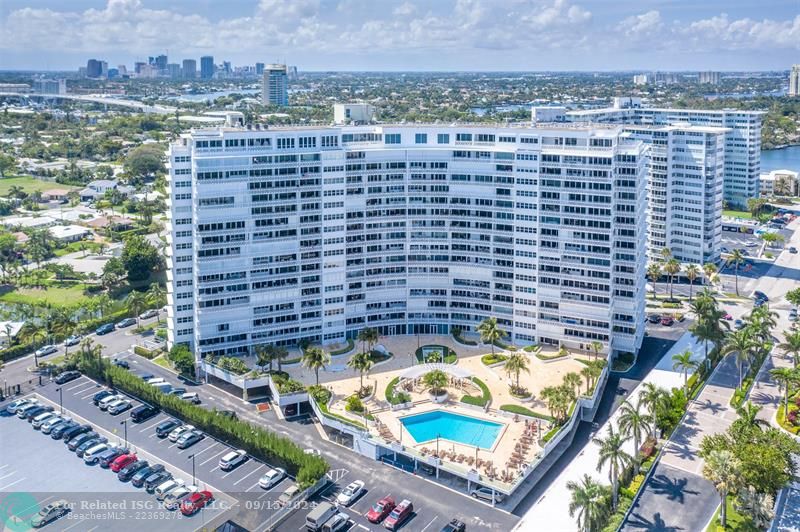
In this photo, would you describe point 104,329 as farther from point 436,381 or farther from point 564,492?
point 564,492

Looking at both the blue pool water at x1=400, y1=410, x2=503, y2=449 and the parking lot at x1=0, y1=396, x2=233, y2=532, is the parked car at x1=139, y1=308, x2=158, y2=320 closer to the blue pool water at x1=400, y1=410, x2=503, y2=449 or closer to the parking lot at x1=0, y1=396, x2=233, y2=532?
the parking lot at x1=0, y1=396, x2=233, y2=532

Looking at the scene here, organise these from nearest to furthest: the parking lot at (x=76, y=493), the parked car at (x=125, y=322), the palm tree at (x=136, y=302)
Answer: the parking lot at (x=76, y=493)
the palm tree at (x=136, y=302)
the parked car at (x=125, y=322)

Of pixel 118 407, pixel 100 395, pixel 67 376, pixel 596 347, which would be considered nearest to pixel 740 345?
pixel 596 347

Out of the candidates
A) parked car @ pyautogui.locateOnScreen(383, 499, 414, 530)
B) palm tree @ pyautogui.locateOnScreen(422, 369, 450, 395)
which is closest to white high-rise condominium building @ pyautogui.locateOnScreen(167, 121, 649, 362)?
palm tree @ pyautogui.locateOnScreen(422, 369, 450, 395)

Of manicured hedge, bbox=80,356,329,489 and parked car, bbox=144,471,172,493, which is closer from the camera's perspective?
parked car, bbox=144,471,172,493

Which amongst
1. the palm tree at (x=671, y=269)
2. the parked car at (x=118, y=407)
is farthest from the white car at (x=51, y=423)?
the palm tree at (x=671, y=269)

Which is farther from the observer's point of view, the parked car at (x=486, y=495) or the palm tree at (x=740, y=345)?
the palm tree at (x=740, y=345)

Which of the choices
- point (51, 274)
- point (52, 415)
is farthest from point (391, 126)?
point (51, 274)

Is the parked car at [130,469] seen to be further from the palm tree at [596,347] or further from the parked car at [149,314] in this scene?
the palm tree at [596,347]
